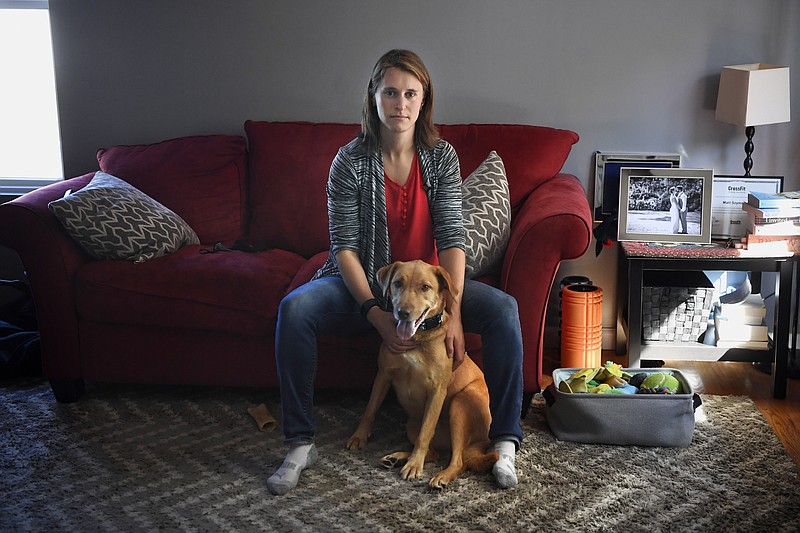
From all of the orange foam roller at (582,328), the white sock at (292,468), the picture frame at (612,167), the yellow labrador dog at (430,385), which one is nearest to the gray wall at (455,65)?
the picture frame at (612,167)

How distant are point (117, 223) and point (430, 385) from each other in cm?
126

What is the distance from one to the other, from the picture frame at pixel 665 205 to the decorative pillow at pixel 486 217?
502 millimetres

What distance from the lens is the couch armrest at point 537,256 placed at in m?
2.49

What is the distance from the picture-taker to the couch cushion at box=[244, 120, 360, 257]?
3158 mm

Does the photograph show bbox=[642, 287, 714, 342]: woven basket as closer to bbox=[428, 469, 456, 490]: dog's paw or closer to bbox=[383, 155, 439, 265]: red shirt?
bbox=[383, 155, 439, 265]: red shirt

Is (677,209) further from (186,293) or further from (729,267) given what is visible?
(186,293)

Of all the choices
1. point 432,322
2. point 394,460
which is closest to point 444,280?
point 432,322

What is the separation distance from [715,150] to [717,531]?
1769mm

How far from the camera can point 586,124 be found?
131 inches

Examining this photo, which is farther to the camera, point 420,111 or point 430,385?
point 420,111

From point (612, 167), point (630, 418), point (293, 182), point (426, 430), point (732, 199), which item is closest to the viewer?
point (426, 430)

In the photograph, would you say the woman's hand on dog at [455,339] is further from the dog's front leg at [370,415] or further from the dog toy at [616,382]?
the dog toy at [616,382]

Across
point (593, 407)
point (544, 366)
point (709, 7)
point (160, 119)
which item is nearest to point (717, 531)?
point (593, 407)

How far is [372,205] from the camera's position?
2422 mm
